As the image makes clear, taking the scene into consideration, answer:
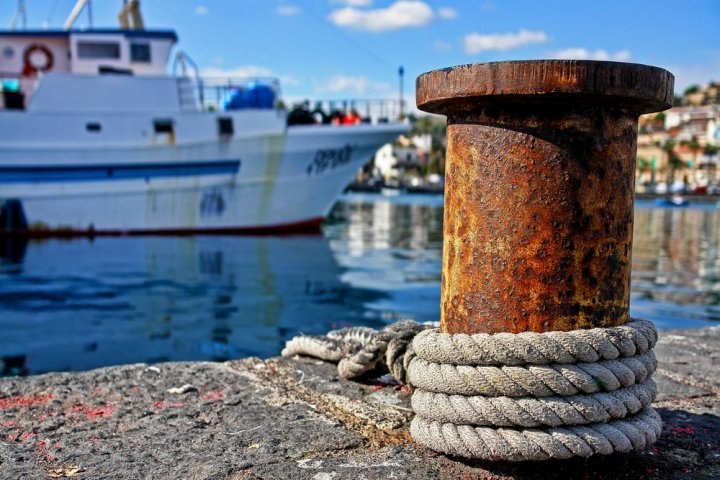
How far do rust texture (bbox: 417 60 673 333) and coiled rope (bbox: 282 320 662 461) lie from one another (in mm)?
85

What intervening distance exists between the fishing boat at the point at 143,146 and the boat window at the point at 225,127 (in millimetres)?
27

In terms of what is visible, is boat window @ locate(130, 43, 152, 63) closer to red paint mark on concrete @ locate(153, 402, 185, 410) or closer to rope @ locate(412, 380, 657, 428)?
red paint mark on concrete @ locate(153, 402, 185, 410)

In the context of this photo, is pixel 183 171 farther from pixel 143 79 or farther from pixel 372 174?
pixel 372 174

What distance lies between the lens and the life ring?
63.6 ft

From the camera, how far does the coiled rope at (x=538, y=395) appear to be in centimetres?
166

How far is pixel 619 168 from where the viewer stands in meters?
1.79

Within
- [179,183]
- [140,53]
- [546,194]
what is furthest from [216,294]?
[140,53]

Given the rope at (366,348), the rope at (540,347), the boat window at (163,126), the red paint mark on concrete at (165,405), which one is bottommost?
the red paint mark on concrete at (165,405)

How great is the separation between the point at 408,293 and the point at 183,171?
418 inches

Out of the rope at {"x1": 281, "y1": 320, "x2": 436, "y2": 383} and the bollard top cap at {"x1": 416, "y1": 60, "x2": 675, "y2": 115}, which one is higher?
the bollard top cap at {"x1": 416, "y1": 60, "x2": 675, "y2": 115}

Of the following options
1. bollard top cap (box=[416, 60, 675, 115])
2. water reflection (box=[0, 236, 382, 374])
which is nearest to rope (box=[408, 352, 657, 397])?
bollard top cap (box=[416, 60, 675, 115])

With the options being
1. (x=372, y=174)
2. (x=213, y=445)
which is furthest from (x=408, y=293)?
(x=372, y=174)

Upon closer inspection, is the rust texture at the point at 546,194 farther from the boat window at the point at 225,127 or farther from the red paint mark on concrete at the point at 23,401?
the boat window at the point at 225,127

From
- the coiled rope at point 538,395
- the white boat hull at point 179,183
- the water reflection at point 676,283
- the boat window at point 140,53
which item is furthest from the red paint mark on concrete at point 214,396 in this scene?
the boat window at point 140,53
